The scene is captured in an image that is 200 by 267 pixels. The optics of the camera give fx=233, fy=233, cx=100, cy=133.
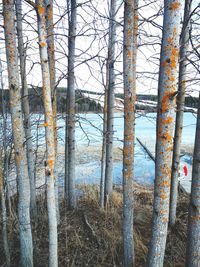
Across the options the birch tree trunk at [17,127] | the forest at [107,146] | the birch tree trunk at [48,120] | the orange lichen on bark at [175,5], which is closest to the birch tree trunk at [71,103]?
the forest at [107,146]

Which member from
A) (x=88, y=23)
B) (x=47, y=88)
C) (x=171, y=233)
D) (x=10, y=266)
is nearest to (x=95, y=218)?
(x=171, y=233)

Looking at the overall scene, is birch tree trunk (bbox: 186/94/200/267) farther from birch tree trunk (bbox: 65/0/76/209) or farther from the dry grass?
birch tree trunk (bbox: 65/0/76/209)

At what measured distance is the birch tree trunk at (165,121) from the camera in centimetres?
228

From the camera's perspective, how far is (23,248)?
11.8 feet

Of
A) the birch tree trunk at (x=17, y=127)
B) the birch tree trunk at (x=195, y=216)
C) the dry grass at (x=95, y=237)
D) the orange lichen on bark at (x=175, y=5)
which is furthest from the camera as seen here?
the dry grass at (x=95, y=237)

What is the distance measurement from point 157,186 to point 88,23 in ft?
12.7

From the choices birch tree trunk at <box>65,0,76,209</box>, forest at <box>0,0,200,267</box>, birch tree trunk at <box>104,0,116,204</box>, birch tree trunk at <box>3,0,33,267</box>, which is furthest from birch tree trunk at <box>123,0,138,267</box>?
birch tree trunk at <box>65,0,76,209</box>

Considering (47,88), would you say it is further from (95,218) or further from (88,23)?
(95,218)

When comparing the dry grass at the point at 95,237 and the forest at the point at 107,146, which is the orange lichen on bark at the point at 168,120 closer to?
the forest at the point at 107,146

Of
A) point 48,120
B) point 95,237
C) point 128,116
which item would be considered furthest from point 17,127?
point 95,237

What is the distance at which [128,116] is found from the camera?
3.43 meters

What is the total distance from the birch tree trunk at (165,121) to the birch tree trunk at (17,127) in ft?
6.27

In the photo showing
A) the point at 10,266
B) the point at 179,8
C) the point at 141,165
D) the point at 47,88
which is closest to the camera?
the point at 179,8

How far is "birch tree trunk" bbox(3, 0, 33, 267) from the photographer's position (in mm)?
3115
